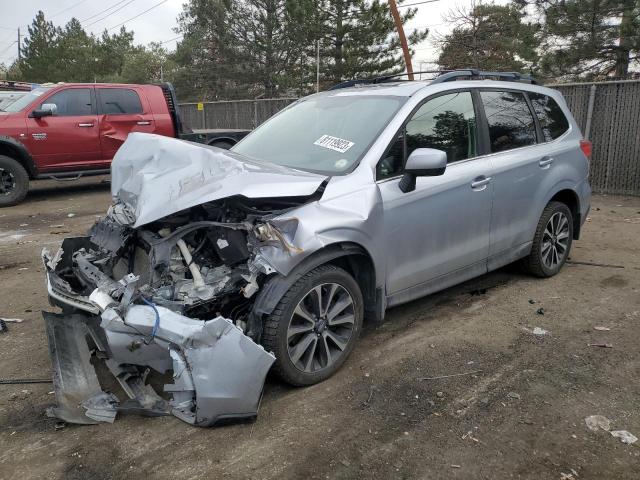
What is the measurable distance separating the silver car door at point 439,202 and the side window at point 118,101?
797cm

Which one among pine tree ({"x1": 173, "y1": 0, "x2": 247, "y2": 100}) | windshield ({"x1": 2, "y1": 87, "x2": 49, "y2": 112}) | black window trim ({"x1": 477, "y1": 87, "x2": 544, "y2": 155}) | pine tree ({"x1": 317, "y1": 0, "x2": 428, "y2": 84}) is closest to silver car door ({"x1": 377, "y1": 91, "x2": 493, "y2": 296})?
black window trim ({"x1": 477, "y1": 87, "x2": 544, "y2": 155})

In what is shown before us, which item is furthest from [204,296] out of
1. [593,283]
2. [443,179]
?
[593,283]

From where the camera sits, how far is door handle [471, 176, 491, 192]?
4113 mm

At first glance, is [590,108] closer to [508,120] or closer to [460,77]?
[508,120]

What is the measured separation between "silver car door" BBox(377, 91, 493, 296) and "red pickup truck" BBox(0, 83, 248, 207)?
7055 millimetres

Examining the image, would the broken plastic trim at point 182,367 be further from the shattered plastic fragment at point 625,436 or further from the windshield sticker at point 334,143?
the shattered plastic fragment at point 625,436

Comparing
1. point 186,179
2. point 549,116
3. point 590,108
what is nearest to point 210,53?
point 590,108

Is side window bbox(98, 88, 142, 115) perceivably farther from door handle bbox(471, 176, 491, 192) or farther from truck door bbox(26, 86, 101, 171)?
door handle bbox(471, 176, 491, 192)

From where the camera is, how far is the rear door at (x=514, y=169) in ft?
14.4

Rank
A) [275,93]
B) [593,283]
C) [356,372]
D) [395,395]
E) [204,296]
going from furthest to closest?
[275,93]
[593,283]
[356,372]
[395,395]
[204,296]

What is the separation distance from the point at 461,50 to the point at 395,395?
20.2 m

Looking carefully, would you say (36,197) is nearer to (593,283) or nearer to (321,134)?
(321,134)

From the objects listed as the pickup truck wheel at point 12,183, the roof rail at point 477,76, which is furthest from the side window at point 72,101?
the roof rail at point 477,76

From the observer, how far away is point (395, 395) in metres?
3.20
